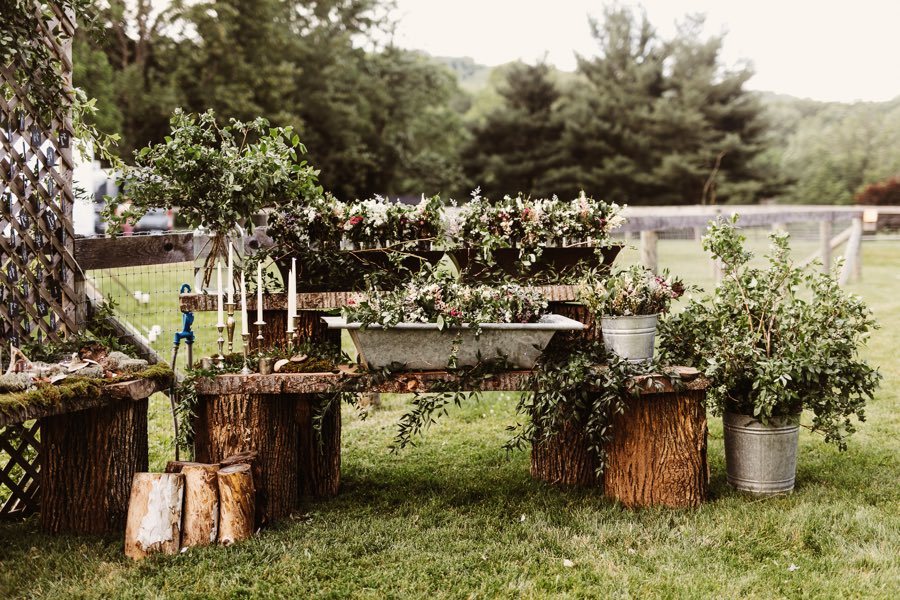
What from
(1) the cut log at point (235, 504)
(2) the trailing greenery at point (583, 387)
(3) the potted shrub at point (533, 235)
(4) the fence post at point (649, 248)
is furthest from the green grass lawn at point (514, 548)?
(4) the fence post at point (649, 248)

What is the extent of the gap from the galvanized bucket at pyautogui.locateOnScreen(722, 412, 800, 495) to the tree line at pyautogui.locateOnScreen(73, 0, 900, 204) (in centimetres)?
2064

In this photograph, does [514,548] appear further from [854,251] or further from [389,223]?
[854,251]

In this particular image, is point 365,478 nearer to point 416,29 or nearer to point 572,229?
point 572,229

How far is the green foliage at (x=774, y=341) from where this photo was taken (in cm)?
404

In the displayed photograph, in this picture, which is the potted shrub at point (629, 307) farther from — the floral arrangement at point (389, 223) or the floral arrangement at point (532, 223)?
the floral arrangement at point (389, 223)

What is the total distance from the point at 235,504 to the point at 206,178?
5.08 feet

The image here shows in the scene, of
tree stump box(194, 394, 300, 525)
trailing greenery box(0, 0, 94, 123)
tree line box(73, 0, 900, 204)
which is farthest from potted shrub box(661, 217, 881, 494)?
tree line box(73, 0, 900, 204)

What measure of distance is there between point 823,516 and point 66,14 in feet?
15.1

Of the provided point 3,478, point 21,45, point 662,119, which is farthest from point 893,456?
point 662,119

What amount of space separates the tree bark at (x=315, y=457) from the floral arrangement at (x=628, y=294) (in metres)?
1.48

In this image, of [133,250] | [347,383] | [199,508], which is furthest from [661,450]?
[133,250]

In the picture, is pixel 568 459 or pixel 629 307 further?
pixel 568 459

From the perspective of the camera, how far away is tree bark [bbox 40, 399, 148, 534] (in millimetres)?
3709

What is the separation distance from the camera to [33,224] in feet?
13.9
